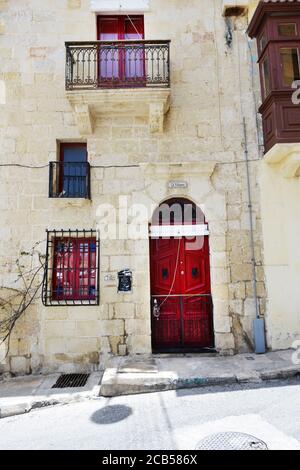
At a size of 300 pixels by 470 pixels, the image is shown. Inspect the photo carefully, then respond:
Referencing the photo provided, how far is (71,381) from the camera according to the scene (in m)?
5.91

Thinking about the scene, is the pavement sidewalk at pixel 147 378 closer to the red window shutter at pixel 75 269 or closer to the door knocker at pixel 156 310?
the door knocker at pixel 156 310

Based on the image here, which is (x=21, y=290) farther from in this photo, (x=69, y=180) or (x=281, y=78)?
(x=281, y=78)

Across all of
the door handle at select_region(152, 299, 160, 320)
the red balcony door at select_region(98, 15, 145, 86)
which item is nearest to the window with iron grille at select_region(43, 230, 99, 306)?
the door handle at select_region(152, 299, 160, 320)

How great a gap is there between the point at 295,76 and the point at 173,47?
9.09ft

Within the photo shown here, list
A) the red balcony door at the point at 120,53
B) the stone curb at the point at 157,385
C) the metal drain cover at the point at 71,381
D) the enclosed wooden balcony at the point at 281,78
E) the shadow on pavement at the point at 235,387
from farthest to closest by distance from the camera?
the red balcony door at the point at 120,53
the enclosed wooden balcony at the point at 281,78
the metal drain cover at the point at 71,381
the stone curb at the point at 157,385
the shadow on pavement at the point at 235,387

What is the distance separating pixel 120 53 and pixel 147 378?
22.4ft

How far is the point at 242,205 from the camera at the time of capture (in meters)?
7.04

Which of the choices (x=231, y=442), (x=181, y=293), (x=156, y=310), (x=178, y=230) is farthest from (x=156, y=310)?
(x=231, y=442)

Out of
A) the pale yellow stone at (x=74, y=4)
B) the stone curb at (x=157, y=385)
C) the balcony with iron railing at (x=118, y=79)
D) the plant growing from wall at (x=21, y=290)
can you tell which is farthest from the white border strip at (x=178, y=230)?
the pale yellow stone at (x=74, y=4)

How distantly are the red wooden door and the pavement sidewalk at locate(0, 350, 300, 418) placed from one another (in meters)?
0.64

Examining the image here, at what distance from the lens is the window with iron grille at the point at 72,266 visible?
6.80 m

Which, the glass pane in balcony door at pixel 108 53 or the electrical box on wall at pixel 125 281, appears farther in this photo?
the glass pane in balcony door at pixel 108 53

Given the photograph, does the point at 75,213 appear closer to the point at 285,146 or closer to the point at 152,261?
the point at 152,261
